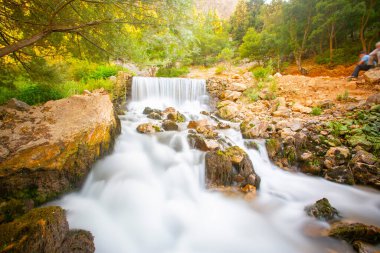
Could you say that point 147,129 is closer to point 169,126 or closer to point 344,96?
point 169,126

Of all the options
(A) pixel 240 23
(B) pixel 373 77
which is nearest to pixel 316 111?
(B) pixel 373 77

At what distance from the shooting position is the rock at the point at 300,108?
26.2 feet

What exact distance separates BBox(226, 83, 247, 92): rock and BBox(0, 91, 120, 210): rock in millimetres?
8618

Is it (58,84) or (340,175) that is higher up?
(58,84)

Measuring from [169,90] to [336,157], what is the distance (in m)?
9.25

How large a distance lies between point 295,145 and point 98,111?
569cm

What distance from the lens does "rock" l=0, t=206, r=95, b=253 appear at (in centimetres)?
218

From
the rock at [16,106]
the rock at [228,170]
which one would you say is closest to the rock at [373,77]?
the rock at [228,170]

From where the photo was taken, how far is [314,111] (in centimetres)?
775

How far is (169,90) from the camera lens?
1233cm

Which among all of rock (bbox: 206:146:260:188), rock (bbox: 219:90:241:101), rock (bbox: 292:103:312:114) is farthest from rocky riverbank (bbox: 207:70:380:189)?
rock (bbox: 206:146:260:188)

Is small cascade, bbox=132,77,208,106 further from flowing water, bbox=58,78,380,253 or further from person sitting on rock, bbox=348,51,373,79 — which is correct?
person sitting on rock, bbox=348,51,373,79

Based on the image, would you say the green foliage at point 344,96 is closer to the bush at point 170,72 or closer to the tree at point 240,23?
the bush at point 170,72

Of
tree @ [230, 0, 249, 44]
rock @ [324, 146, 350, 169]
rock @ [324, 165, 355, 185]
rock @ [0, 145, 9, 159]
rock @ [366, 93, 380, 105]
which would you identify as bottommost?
rock @ [324, 165, 355, 185]
